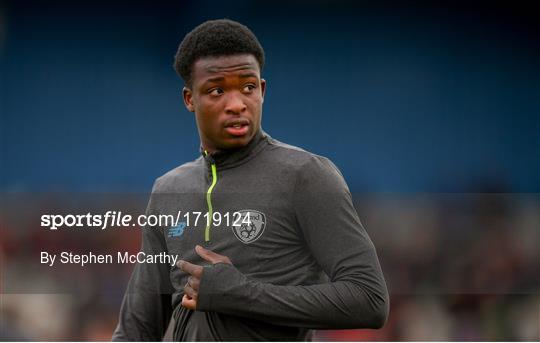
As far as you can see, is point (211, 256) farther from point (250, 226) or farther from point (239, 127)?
point (239, 127)

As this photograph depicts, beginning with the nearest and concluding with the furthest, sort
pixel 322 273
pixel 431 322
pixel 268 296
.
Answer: pixel 268 296 → pixel 322 273 → pixel 431 322

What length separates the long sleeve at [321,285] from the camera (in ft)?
4.72

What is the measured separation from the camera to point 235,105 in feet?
5.02

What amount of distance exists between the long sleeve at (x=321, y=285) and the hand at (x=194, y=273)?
2 cm

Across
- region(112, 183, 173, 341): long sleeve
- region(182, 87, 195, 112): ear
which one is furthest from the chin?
region(112, 183, 173, 341): long sleeve

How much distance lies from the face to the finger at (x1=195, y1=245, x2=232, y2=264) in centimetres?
23

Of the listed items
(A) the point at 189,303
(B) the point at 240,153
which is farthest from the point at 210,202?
(A) the point at 189,303

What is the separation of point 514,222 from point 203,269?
227 centimetres

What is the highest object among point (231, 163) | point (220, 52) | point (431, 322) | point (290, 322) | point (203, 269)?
point (220, 52)

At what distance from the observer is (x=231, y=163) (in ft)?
5.20

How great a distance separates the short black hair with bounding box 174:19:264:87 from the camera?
1.57m

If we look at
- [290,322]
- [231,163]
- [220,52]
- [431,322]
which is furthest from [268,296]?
[431,322]

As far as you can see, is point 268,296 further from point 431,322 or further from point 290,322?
point 431,322

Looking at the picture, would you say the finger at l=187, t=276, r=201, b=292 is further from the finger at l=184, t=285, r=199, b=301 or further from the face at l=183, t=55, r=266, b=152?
the face at l=183, t=55, r=266, b=152
